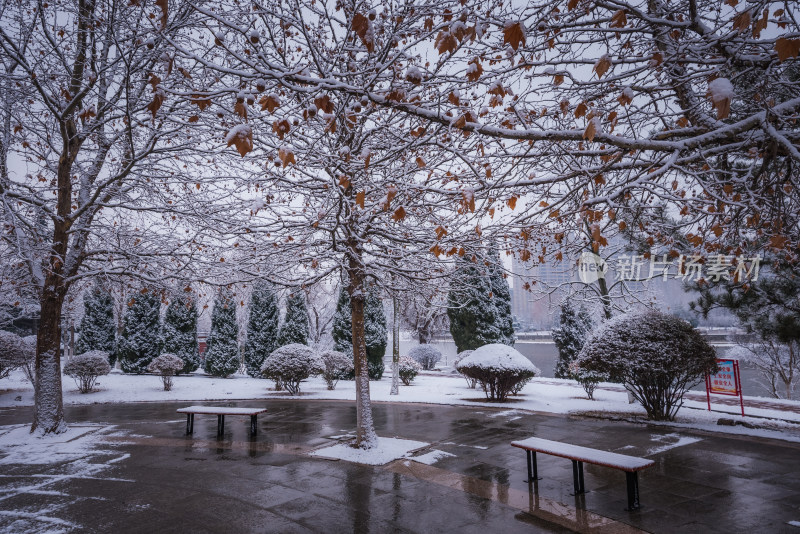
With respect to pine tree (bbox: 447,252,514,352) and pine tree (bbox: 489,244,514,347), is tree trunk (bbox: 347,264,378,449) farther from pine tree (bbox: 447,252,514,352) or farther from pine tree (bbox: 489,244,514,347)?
pine tree (bbox: 489,244,514,347)

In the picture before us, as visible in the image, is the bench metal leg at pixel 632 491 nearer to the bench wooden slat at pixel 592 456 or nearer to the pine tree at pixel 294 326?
the bench wooden slat at pixel 592 456

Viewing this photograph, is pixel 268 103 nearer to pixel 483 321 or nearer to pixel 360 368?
pixel 360 368

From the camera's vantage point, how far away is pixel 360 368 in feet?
26.6

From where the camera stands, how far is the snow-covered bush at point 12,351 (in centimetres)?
1512

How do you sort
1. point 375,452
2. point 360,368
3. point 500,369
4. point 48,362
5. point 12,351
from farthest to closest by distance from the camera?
point 12,351 → point 500,369 → point 48,362 → point 360,368 → point 375,452

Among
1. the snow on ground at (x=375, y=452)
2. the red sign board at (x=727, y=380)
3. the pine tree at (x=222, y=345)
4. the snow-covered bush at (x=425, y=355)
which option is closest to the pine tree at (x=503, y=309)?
the snow-covered bush at (x=425, y=355)

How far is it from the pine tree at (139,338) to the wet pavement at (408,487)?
1555 cm

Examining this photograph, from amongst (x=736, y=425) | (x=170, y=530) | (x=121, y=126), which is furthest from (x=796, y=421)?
(x=121, y=126)

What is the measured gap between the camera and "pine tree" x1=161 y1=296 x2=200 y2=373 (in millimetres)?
24016

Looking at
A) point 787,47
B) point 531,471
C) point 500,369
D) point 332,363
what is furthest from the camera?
point 332,363

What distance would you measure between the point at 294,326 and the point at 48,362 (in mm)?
13393

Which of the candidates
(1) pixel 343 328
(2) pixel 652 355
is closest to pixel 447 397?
(2) pixel 652 355

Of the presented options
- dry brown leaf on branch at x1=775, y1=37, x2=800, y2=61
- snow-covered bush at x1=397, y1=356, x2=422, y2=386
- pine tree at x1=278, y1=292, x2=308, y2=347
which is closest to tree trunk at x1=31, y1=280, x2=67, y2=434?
snow-covered bush at x1=397, y1=356, x2=422, y2=386

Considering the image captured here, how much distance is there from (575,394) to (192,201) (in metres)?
13.1
